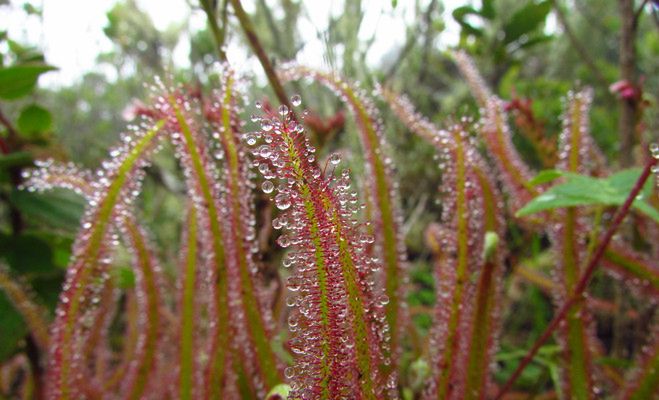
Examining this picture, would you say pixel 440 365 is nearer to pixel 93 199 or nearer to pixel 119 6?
pixel 93 199

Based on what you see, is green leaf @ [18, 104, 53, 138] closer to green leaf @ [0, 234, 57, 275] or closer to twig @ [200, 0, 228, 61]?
green leaf @ [0, 234, 57, 275]

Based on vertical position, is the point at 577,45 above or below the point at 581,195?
above

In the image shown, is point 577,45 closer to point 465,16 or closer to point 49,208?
point 465,16

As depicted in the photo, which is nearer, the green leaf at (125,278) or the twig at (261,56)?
the twig at (261,56)

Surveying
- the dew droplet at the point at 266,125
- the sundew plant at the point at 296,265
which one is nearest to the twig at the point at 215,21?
the sundew plant at the point at 296,265

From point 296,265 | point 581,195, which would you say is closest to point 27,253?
point 296,265

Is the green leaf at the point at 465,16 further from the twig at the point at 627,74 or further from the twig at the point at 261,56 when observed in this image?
the twig at the point at 261,56

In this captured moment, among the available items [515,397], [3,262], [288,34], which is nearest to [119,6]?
[288,34]
